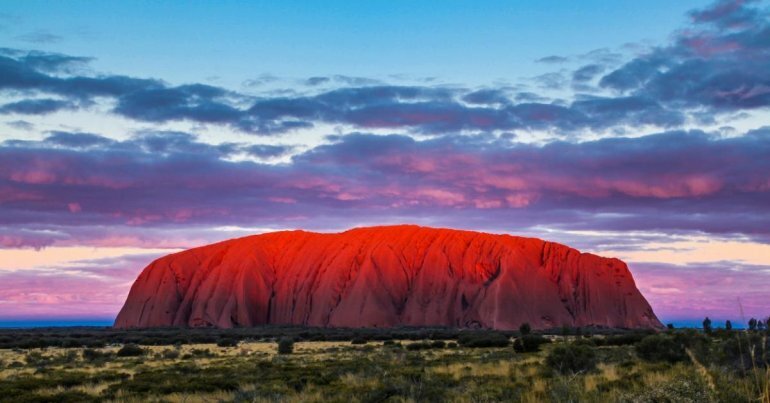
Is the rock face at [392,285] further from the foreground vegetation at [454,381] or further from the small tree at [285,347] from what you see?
the foreground vegetation at [454,381]

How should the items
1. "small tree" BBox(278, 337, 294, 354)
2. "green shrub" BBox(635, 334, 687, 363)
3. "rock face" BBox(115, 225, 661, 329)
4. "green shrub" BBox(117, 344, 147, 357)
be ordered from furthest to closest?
"rock face" BBox(115, 225, 661, 329) < "green shrub" BBox(117, 344, 147, 357) < "small tree" BBox(278, 337, 294, 354) < "green shrub" BBox(635, 334, 687, 363)

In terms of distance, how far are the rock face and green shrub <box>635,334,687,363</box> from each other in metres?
70.1

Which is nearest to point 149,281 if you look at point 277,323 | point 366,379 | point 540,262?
point 277,323

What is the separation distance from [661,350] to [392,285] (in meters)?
84.3

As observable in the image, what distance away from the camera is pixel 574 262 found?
116750 mm

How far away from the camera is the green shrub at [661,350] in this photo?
2738 centimetres

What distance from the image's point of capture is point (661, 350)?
27.8 m

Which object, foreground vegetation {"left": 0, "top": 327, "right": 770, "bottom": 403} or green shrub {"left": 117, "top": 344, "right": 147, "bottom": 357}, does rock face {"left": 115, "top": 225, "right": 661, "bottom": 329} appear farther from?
foreground vegetation {"left": 0, "top": 327, "right": 770, "bottom": 403}

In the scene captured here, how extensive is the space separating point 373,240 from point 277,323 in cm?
2245

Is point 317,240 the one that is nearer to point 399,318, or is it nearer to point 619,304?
point 399,318

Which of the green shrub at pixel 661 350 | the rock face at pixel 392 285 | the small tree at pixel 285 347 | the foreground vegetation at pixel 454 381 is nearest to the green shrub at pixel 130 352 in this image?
the foreground vegetation at pixel 454 381

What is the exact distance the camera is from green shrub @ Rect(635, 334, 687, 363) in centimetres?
2738

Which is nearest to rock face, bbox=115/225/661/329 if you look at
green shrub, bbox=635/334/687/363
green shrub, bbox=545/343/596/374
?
green shrub, bbox=635/334/687/363

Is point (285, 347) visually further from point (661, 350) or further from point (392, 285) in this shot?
point (392, 285)
